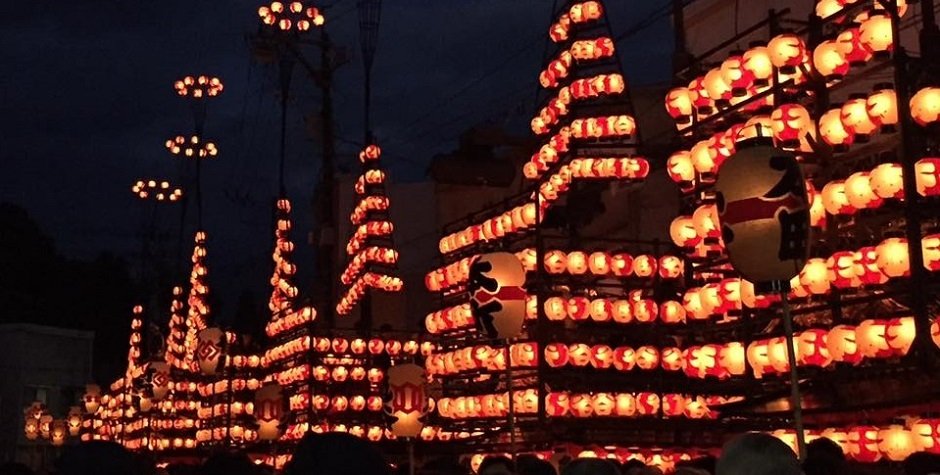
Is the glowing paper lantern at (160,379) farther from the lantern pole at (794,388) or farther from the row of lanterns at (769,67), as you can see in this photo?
the lantern pole at (794,388)

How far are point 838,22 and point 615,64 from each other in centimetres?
737

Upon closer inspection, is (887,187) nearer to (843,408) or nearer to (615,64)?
(843,408)

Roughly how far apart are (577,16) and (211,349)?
13.9 meters

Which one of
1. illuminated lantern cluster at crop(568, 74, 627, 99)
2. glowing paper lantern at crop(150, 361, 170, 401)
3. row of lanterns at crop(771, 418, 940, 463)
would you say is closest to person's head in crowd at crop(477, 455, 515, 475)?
row of lanterns at crop(771, 418, 940, 463)

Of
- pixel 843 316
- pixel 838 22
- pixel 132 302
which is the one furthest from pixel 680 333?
pixel 132 302

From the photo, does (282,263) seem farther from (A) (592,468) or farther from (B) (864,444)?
(A) (592,468)

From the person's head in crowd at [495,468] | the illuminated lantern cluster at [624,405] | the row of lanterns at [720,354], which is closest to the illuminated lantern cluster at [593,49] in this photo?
the row of lanterns at [720,354]

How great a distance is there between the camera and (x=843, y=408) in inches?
499

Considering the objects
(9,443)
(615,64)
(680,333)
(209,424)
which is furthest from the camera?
(9,443)

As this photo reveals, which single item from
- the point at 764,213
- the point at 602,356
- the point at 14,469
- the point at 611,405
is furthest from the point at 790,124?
the point at 14,469

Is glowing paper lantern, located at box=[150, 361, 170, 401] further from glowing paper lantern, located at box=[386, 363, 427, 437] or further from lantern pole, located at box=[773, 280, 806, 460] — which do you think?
lantern pole, located at box=[773, 280, 806, 460]

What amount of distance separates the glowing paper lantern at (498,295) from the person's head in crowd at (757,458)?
9.07 metres

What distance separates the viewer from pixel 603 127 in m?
20.2

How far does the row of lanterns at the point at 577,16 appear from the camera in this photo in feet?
68.3
